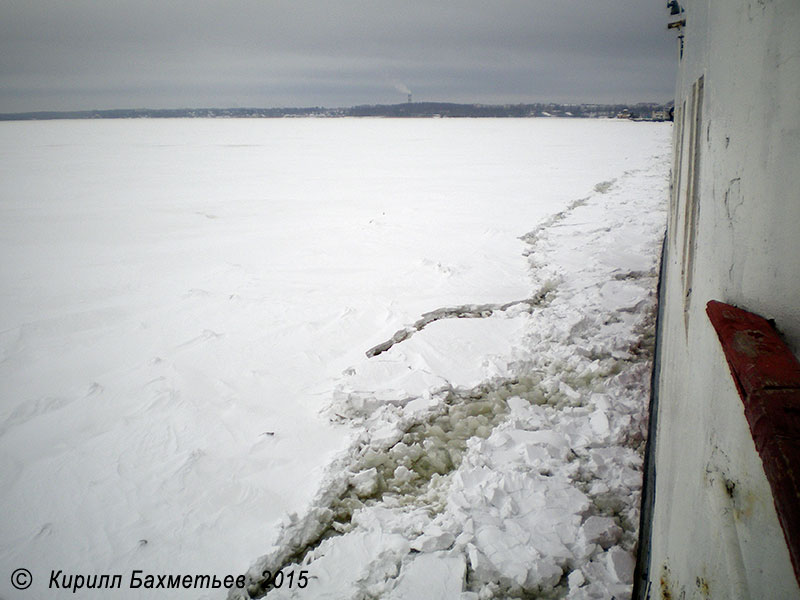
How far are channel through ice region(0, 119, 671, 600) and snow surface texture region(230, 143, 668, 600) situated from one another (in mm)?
14

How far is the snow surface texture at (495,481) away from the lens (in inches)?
92.0

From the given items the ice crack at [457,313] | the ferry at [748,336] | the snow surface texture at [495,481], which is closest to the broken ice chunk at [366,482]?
the snow surface texture at [495,481]

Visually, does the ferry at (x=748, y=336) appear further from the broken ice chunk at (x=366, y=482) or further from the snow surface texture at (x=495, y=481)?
the broken ice chunk at (x=366, y=482)

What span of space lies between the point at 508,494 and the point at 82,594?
2.27 m

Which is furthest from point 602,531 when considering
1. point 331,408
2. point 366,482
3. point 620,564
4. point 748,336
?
point 748,336

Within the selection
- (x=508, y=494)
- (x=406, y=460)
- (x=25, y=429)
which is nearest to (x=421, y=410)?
(x=406, y=460)

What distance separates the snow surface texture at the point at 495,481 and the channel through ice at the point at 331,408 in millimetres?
14

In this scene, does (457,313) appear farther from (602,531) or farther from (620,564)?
(620,564)

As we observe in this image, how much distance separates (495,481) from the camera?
2.89 m

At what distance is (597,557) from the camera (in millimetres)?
2398

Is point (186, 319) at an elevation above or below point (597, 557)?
above

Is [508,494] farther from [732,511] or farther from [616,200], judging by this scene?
[616,200]
